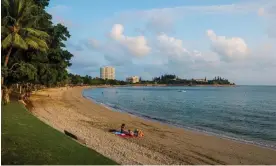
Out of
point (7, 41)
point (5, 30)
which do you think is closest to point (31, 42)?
point (7, 41)

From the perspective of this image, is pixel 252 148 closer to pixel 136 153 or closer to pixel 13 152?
pixel 136 153

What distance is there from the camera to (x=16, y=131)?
14609mm

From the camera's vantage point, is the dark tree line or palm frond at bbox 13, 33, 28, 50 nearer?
palm frond at bbox 13, 33, 28, 50

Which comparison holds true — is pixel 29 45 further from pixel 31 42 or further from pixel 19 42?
pixel 19 42

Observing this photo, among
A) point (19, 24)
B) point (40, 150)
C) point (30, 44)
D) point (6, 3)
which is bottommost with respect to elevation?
point (40, 150)

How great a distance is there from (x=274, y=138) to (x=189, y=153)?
11883mm

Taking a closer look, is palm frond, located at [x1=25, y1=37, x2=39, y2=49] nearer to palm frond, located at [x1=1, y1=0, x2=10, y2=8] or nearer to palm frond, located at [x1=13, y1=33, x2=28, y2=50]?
palm frond, located at [x1=13, y1=33, x2=28, y2=50]

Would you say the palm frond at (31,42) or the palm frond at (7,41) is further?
the palm frond at (31,42)

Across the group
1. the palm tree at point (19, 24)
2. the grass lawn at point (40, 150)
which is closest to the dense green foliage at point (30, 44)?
the palm tree at point (19, 24)

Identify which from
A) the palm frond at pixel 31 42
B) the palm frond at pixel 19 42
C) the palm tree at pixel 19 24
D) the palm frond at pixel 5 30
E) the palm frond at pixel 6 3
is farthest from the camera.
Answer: the palm frond at pixel 6 3

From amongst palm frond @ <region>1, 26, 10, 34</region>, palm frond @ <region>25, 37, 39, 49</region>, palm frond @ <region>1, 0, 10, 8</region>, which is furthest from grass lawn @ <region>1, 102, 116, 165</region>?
palm frond @ <region>1, 0, 10, 8</region>

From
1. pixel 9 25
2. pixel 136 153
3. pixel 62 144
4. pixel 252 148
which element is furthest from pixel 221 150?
pixel 9 25

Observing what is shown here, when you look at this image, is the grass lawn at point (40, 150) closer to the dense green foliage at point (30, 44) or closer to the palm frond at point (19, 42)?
the palm frond at point (19, 42)

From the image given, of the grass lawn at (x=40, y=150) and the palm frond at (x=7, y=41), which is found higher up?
the palm frond at (x=7, y=41)
